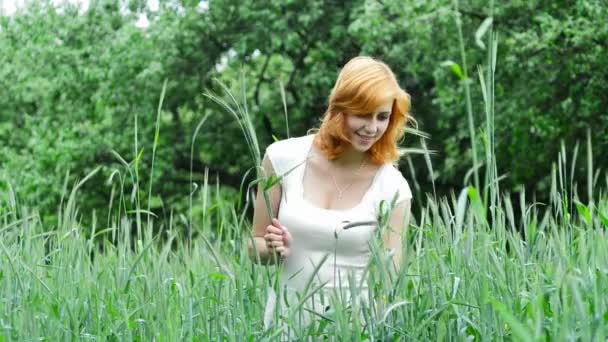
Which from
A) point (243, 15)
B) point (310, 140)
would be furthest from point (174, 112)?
point (310, 140)

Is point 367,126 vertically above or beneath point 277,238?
above

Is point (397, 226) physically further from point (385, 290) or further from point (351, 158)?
point (385, 290)

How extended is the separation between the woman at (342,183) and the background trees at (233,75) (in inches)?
390

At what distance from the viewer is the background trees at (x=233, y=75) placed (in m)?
13.5

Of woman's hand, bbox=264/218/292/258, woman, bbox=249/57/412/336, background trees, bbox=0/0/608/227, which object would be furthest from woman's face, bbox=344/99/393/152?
background trees, bbox=0/0/608/227

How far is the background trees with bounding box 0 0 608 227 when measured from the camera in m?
13.5

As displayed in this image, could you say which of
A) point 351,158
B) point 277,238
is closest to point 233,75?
point 351,158

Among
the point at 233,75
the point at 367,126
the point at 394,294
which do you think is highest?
the point at 233,75

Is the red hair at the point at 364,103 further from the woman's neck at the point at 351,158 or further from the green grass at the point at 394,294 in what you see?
the green grass at the point at 394,294

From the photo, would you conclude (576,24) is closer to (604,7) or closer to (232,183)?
(604,7)

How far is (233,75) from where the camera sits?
17.5 meters

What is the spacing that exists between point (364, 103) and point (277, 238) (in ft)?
1.61

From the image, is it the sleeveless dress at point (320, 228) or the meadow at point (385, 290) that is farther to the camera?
the sleeveless dress at point (320, 228)

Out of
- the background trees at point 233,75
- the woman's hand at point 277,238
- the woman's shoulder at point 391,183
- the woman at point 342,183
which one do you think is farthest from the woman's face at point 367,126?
the background trees at point 233,75
